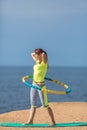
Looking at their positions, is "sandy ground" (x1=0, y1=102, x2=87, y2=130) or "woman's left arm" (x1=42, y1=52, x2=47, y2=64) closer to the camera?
"woman's left arm" (x1=42, y1=52, x2=47, y2=64)

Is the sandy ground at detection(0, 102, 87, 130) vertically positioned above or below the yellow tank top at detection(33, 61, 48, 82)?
below

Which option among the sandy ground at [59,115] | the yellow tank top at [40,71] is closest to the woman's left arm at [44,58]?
the yellow tank top at [40,71]

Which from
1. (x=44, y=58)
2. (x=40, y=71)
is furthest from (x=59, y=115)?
(x=44, y=58)

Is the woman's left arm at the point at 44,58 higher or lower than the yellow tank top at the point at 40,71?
higher

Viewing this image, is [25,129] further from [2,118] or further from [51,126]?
[2,118]

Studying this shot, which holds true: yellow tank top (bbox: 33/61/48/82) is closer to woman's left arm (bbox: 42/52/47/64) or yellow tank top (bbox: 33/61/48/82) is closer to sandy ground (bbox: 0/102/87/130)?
woman's left arm (bbox: 42/52/47/64)

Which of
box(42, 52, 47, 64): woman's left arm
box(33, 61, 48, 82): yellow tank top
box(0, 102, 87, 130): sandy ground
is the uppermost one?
box(42, 52, 47, 64): woman's left arm

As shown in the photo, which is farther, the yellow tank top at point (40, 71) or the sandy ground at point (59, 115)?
the sandy ground at point (59, 115)

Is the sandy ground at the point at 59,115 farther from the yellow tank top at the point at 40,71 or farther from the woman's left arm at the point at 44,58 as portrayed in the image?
the woman's left arm at the point at 44,58

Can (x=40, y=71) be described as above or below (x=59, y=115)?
above

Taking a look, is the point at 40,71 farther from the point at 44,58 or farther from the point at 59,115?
the point at 59,115

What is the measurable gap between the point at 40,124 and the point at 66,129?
1.10 m

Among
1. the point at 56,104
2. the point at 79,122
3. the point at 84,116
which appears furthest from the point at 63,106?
the point at 79,122

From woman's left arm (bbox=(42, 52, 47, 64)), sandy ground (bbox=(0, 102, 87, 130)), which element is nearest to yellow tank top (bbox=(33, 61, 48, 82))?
woman's left arm (bbox=(42, 52, 47, 64))
